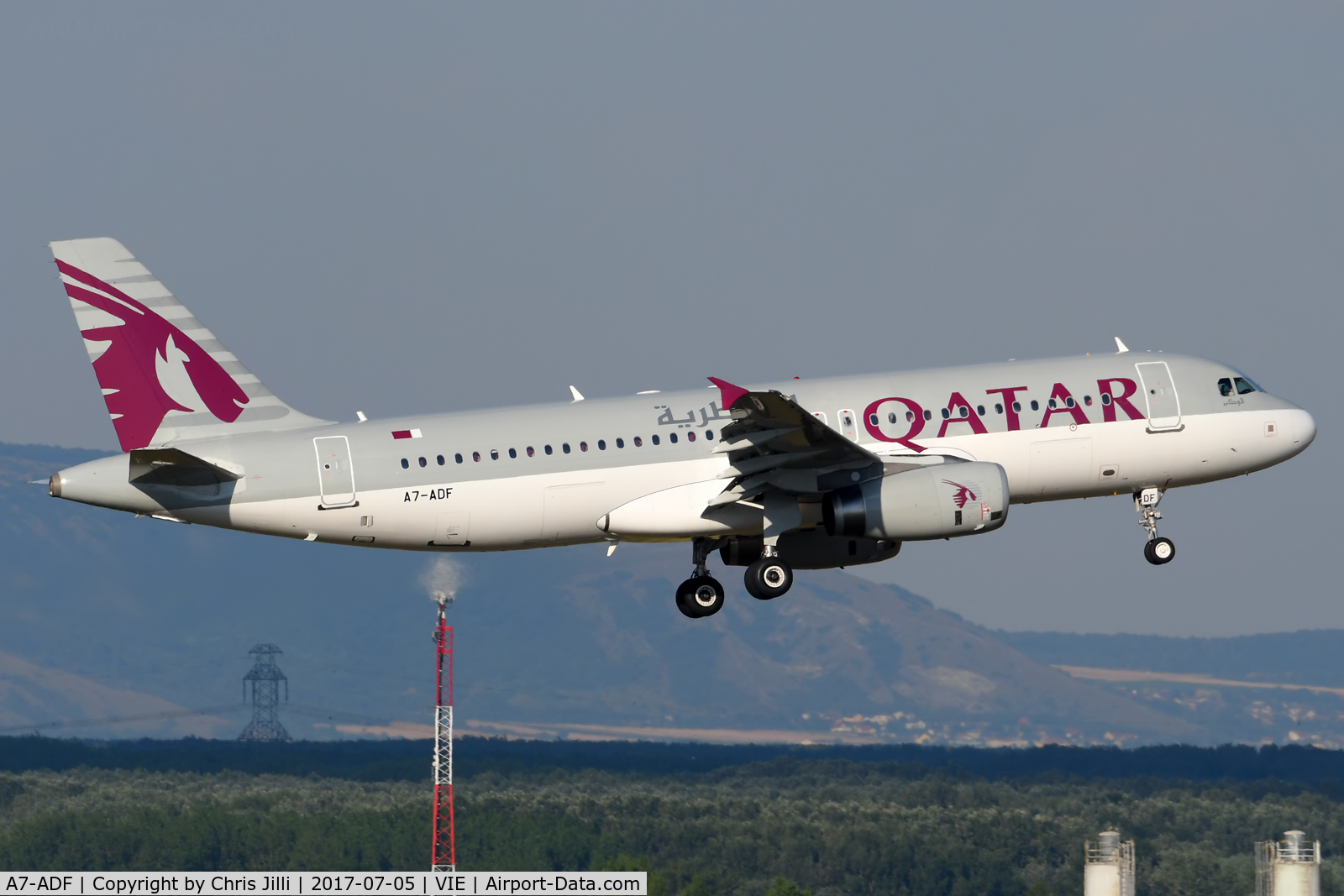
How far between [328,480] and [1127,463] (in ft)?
62.1

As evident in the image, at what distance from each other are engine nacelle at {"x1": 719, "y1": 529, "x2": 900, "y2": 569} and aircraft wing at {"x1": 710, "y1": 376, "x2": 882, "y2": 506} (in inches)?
106

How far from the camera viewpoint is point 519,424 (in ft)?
152

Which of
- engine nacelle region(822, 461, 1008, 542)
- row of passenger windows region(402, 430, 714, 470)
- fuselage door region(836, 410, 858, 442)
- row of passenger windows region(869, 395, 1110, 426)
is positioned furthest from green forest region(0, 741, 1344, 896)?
row of passenger windows region(402, 430, 714, 470)

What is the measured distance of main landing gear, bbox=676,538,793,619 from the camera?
47.4 meters

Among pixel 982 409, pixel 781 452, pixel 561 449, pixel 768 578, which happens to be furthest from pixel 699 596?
pixel 982 409

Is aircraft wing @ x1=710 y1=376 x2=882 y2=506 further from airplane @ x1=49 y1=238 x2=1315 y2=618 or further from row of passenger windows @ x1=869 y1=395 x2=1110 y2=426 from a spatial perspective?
row of passenger windows @ x1=869 y1=395 x2=1110 y2=426

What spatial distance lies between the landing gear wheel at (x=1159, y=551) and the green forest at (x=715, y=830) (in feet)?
206

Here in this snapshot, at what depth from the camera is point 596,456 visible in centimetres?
4612

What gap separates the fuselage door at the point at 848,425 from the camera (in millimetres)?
47250

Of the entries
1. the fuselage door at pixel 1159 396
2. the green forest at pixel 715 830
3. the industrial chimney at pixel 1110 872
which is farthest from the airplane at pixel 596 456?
the green forest at pixel 715 830

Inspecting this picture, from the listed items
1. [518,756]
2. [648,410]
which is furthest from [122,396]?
[518,756]

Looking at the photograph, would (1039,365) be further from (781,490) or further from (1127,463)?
(781,490)

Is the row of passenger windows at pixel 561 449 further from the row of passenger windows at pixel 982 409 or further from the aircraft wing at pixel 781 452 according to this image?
the row of passenger windows at pixel 982 409

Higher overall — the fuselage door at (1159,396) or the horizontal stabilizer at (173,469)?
the fuselage door at (1159,396)
